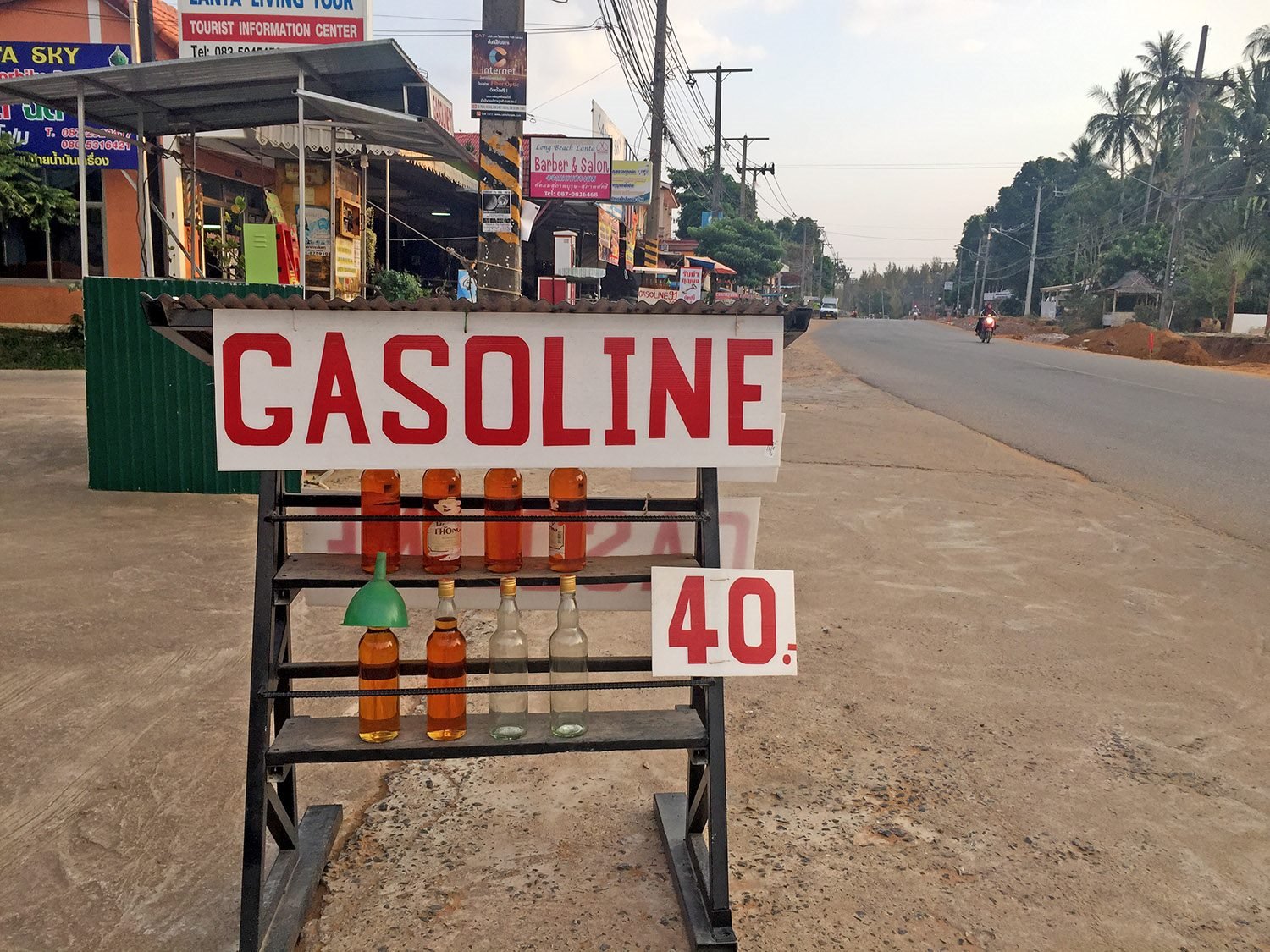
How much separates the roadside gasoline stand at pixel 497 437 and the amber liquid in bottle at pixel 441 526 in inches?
1.7

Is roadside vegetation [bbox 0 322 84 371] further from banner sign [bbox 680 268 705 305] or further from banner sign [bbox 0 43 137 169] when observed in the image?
banner sign [bbox 680 268 705 305]

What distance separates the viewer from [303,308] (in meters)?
2.30

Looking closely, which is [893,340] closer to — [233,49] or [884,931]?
[233,49]

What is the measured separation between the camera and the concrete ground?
8.67 feet

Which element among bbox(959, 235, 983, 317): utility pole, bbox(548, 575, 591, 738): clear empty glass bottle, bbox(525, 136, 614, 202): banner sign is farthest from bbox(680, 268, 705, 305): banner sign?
bbox(959, 235, 983, 317): utility pole

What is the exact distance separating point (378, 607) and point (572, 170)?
2293cm

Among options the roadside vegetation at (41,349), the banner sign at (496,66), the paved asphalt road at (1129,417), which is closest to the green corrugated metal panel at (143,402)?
the banner sign at (496,66)

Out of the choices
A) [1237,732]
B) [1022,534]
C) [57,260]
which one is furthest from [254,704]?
[57,260]

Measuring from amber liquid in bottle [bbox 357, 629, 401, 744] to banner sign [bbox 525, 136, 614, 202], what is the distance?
2204cm

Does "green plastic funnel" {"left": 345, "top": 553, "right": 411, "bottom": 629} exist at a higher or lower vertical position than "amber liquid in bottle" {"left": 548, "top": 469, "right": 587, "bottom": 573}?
lower

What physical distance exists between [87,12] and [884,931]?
2107 cm

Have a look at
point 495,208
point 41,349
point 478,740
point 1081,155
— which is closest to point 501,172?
point 495,208

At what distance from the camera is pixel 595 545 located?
2914mm

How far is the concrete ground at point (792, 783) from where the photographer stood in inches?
104
